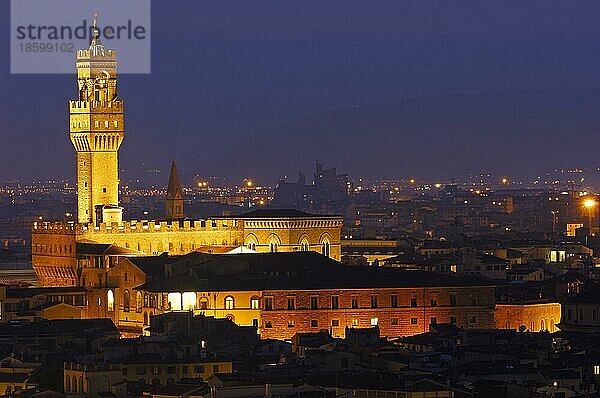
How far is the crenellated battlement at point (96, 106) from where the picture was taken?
10156cm

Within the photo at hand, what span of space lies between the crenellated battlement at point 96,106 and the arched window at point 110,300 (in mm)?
14166

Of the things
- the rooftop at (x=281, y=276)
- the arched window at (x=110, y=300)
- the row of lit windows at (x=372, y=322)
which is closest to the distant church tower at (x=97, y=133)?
the arched window at (x=110, y=300)

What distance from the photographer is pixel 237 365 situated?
67.0 m

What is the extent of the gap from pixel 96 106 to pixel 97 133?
1.55 m

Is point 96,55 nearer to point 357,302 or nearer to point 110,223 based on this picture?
point 110,223

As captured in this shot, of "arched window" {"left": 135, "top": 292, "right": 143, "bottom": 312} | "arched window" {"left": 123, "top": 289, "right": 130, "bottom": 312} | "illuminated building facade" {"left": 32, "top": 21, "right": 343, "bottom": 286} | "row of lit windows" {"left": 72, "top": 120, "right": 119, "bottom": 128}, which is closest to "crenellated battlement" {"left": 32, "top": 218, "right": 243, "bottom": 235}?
"illuminated building facade" {"left": 32, "top": 21, "right": 343, "bottom": 286}

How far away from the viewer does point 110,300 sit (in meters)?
88.3

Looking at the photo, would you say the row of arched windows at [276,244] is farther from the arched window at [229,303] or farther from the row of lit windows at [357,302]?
the arched window at [229,303]

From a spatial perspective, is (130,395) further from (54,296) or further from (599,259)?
(599,259)

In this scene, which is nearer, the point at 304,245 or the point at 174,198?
the point at 304,245

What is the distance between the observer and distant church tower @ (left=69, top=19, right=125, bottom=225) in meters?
99.4

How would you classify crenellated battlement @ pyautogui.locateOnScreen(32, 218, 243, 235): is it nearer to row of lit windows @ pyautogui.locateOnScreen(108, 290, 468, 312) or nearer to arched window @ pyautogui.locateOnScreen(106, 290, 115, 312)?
arched window @ pyautogui.locateOnScreen(106, 290, 115, 312)

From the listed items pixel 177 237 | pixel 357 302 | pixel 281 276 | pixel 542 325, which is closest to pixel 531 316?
pixel 542 325

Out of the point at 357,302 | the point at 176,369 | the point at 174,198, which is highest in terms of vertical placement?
the point at 174,198
